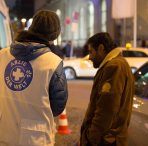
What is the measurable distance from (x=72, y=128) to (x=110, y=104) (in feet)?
10.6

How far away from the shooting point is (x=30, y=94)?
5.54 feet

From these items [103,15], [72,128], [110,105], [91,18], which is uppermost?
[103,15]

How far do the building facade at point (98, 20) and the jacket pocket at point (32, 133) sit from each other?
19.1 metres

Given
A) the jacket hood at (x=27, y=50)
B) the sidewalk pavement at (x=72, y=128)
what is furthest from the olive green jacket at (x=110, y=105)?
the sidewalk pavement at (x=72, y=128)

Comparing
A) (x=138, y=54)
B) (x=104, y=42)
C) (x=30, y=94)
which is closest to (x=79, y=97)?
(x=138, y=54)

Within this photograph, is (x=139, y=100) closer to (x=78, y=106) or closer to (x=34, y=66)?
(x=34, y=66)

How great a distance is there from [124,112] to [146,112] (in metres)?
0.63

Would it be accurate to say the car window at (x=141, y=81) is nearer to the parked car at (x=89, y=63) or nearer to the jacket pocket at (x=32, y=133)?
the jacket pocket at (x=32, y=133)

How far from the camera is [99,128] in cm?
180

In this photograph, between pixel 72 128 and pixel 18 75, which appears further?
pixel 72 128

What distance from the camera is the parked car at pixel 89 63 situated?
37.7 feet

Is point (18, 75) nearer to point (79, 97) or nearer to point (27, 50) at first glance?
point (27, 50)

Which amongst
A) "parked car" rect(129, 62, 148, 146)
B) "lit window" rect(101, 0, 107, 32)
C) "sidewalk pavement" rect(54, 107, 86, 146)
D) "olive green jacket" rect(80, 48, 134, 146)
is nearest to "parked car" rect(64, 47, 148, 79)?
"sidewalk pavement" rect(54, 107, 86, 146)

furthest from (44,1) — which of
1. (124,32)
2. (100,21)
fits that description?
(124,32)
